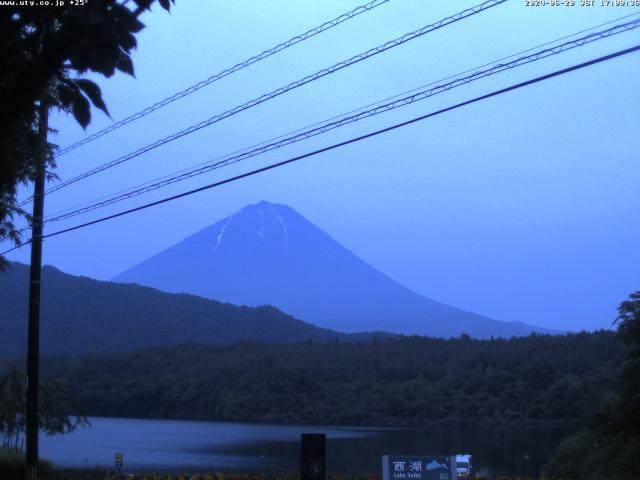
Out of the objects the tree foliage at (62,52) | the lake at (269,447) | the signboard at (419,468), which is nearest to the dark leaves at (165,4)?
the tree foliage at (62,52)

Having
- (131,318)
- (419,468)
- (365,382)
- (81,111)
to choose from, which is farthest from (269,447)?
(131,318)

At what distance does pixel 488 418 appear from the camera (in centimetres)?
6316

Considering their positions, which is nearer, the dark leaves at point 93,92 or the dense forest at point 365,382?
the dark leaves at point 93,92

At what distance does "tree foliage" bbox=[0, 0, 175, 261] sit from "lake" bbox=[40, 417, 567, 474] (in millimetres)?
23018

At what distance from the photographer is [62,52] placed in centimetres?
668

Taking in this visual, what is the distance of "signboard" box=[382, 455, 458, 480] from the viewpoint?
14.6 meters

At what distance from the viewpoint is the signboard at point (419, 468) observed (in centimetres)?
1462

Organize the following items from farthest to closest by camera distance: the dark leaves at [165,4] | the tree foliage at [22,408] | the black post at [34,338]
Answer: the tree foliage at [22,408]
the black post at [34,338]
the dark leaves at [165,4]

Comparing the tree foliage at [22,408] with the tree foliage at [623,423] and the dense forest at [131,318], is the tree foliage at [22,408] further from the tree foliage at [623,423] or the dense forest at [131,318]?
the dense forest at [131,318]

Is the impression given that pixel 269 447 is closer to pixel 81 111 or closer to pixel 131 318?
pixel 81 111

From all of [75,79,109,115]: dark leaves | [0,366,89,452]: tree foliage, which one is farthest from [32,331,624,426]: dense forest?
[75,79,109,115]: dark leaves

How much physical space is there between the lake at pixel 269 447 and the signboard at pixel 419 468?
13683 millimetres

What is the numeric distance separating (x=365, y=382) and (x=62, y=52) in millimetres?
76271

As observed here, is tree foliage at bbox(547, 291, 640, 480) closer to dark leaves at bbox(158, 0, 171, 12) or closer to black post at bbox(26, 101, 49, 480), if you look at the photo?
black post at bbox(26, 101, 49, 480)
